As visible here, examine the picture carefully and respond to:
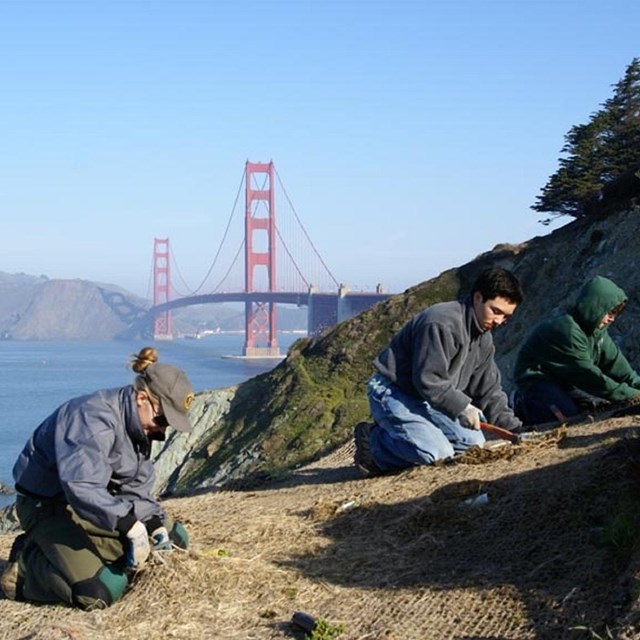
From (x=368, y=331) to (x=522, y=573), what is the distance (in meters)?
19.5

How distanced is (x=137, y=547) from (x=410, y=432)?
2.75m

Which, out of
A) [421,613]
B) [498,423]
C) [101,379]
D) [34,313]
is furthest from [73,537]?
[34,313]

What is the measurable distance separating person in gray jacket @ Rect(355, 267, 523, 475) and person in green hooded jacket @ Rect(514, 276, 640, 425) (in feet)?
2.55

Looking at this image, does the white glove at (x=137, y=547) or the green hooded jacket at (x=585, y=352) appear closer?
the white glove at (x=137, y=547)

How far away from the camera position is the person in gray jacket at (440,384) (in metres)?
6.95

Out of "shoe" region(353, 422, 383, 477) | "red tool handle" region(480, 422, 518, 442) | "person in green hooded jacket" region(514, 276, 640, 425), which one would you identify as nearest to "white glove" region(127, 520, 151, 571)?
"shoe" region(353, 422, 383, 477)

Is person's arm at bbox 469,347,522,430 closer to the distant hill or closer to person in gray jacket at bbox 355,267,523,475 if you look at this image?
person in gray jacket at bbox 355,267,523,475

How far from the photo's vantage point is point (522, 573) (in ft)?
15.8

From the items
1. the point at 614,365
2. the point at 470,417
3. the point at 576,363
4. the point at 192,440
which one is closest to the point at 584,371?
the point at 576,363

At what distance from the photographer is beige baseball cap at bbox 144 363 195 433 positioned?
16.4 ft

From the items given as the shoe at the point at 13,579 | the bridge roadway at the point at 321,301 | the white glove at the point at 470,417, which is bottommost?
the bridge roadway at the point at 321,301

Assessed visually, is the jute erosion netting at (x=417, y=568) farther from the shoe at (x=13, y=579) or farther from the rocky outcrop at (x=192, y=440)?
the rocky outcrop at (x=192, y=440)

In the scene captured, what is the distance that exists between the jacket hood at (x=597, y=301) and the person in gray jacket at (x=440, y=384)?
977mm

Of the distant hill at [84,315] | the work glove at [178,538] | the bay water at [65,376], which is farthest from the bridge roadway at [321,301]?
the distant hill at [84,315]
